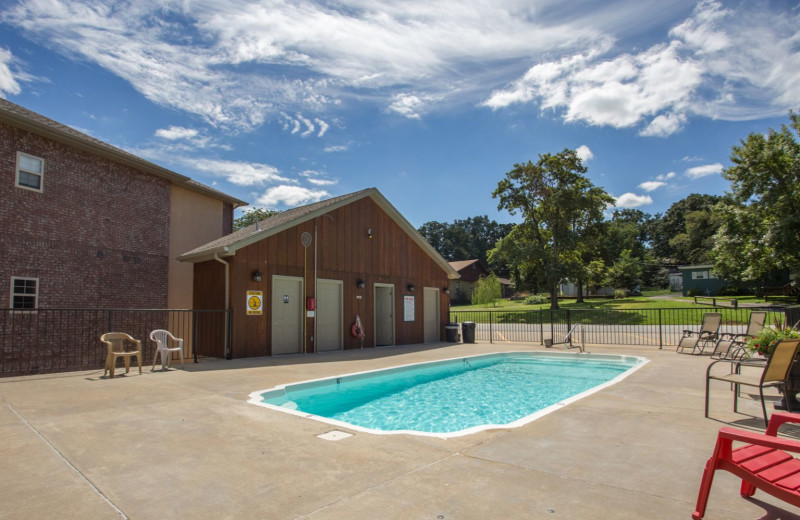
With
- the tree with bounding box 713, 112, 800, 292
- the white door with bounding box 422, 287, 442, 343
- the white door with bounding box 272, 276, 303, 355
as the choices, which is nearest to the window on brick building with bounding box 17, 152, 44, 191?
the white door with bounding box 272, 276, 303, 355

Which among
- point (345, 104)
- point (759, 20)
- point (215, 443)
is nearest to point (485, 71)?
point (345, 104)

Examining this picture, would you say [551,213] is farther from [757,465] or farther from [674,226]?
[674,226]

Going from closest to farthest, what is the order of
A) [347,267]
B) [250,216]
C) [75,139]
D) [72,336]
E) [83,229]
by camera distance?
1. [72,336]
2. [75,139]
3. [83,229]
4. [347,267]
5. [250,216]

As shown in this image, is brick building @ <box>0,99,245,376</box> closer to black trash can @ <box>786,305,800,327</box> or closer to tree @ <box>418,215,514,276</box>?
black trash can @ <box>786,305,800,327</box>

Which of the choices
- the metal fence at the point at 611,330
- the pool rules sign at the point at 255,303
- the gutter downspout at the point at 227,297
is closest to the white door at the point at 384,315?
the metal fence at the point at 611,330

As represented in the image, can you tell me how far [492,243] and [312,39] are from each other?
257ft

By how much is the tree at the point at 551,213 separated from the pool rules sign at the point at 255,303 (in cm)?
2143

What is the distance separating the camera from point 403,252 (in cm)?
1677

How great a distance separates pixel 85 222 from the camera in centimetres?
1195

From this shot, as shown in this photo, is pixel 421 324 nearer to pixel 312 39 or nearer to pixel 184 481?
pixel 312 39

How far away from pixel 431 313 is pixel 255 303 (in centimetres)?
852

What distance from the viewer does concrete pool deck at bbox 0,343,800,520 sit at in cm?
262

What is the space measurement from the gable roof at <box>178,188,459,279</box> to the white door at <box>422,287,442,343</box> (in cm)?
134

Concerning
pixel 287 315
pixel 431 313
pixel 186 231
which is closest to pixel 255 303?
pixel 287 315
